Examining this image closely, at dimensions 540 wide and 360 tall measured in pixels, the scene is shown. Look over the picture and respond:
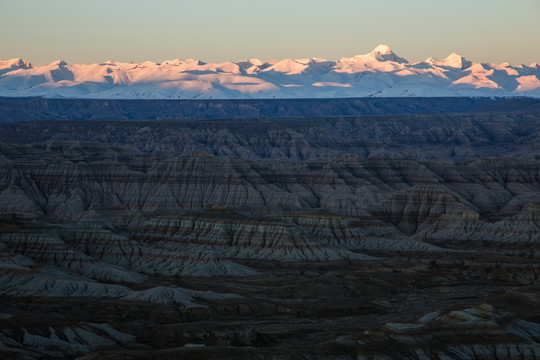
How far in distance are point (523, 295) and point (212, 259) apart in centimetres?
4721

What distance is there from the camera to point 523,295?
128 m

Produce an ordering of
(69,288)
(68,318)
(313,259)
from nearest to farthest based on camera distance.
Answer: (68,318) → (69,288) → (313,259)

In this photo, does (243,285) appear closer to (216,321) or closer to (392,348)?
(216,321)

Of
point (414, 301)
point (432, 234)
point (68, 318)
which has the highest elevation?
point (68, 318)

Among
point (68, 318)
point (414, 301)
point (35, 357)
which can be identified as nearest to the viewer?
point (35, 357)

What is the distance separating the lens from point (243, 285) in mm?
141875

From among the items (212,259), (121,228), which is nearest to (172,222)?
(121,228)

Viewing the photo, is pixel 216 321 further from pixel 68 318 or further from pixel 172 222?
pixel 172 222

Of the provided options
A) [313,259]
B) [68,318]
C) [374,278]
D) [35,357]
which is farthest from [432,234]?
[35,357]

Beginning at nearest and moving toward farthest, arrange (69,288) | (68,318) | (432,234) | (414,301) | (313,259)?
(68,318) → (69,288) → (414,301) → (313,259) → (432,234)

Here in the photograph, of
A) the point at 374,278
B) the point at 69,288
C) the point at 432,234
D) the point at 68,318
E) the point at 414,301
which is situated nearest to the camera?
the point at 68,318

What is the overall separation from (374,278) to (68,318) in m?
52.4

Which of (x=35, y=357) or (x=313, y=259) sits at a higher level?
(x=35, y=357)

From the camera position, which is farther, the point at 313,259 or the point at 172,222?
the point at 172,222
